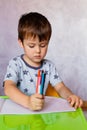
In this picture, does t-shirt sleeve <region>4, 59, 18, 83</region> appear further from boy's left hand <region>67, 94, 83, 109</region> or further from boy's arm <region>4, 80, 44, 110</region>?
boy's left hand <region>67, 94, 83, 109</region>

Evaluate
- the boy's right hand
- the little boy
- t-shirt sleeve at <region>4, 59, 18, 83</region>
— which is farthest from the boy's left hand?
t-shirt sleeve at <region>4, 59, 18, 83</region>

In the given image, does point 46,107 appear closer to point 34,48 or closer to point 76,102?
point 76,102

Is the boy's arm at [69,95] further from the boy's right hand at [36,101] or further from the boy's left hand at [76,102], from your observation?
the boy's right hand at [36,101]

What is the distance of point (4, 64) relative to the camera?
2.00 meters

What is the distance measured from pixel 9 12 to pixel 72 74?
0.60m

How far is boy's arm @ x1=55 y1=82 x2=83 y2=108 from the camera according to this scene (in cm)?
88

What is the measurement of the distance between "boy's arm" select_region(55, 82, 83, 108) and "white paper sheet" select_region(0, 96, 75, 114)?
0.6 inches

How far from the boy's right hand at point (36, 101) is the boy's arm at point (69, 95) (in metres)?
0.12

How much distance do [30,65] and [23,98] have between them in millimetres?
274

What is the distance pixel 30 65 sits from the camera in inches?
43.6

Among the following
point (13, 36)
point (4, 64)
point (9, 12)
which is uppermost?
point (9, 12)

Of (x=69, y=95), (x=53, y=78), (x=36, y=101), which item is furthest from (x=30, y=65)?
(x=36, y=101)

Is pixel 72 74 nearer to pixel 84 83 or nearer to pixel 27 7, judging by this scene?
pixel 84 83

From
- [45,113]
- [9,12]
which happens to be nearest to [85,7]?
[9,12]
